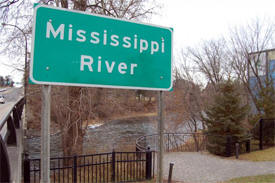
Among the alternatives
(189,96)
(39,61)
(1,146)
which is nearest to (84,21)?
(39,61)

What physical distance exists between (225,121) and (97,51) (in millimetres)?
10614

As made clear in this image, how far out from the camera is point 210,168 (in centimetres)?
831

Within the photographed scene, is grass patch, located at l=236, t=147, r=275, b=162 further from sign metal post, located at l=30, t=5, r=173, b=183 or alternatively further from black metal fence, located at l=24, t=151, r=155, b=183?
sign metal post, located at l=30, t=5, r=173, b=183

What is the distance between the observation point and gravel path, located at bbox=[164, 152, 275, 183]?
7.12 meters

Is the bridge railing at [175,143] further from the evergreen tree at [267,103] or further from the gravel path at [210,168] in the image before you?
the evergreen tree at [267,103]

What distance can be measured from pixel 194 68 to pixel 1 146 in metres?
17.9

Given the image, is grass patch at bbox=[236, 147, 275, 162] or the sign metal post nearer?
the sign metal post

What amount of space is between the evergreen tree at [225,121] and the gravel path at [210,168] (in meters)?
0.99

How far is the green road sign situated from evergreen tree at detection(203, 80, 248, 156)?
9882 mm

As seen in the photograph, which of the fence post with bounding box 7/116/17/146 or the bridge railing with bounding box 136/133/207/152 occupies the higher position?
the fence post with bounding box 7/116/17/146

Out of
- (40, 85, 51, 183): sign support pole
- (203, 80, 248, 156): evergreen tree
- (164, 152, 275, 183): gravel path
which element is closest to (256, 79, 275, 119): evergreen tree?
(203, 80, 248, 156): evergreen tree

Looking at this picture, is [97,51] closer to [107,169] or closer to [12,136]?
[12,136]

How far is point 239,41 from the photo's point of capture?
1619 centimetres

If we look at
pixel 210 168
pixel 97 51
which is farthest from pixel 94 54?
pixel 210 168
